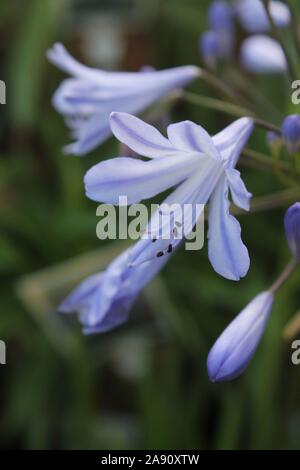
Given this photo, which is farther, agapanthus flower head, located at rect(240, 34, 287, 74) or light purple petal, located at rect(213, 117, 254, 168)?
agapanthus flower head, located at rect(240, 34, 287, 74)

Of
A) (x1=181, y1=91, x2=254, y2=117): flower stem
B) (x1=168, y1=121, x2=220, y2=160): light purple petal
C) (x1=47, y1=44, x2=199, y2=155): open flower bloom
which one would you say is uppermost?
(x1=47, y1=44, x2=199, y2=155): open flower bloom

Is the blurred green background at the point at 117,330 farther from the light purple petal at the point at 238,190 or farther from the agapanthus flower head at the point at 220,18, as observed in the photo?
the light purple petal at the point at 238,190

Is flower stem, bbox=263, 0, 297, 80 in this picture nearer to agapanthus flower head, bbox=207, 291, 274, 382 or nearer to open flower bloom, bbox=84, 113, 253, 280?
open flower bloom, bbox=84, 113, 253, 280

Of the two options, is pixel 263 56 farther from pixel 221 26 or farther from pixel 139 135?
pixel 139 135

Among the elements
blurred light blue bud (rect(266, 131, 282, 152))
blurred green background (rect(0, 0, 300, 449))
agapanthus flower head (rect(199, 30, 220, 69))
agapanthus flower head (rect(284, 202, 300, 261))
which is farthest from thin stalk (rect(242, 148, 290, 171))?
blurred green background (rect(0, 0, 300, 449))

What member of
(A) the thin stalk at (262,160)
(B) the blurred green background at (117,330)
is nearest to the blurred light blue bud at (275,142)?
(A) the thin stalk at (262,160)

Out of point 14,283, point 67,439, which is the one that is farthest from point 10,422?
point 14,283
